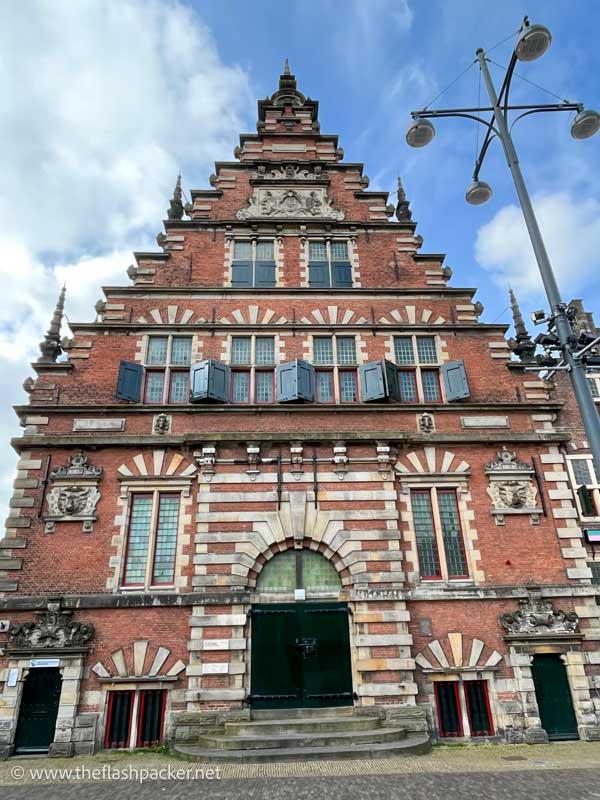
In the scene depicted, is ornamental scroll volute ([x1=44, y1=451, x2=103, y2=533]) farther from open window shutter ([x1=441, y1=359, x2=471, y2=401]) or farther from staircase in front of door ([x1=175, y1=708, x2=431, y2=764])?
open window shutter ([x1=441, y1=359, x2=471, y2=401])

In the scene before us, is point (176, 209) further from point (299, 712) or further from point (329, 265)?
point (299, 712)

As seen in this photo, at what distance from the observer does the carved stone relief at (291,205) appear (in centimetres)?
1797

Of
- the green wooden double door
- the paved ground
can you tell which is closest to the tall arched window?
the green wooden double door

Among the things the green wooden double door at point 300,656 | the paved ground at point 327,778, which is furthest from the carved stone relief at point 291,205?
the paved ground at point 327,778

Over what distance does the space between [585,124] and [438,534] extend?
981 cm

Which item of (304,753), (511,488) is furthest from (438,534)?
(304,753)

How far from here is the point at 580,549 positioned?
13.8 metres

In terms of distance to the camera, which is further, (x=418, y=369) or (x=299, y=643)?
(x=418, y=369)

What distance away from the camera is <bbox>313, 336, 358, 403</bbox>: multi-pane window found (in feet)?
51.0

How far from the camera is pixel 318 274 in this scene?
1714cm

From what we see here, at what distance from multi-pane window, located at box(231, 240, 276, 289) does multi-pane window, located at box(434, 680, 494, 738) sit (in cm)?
1231

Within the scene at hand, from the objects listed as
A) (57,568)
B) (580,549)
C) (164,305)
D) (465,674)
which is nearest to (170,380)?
(164,305)

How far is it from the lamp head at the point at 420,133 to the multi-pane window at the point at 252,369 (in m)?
7.56

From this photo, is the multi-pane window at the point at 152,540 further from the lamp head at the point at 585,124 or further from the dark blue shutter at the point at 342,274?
the lamp head at the point at 585,124
